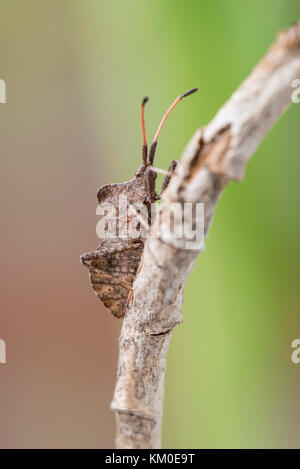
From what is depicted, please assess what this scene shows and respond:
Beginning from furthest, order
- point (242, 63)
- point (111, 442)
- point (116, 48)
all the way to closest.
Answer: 1. point (111, 442)
2. point (116, 48)
3. point (242, 63)

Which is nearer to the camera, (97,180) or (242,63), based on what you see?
(242,63)

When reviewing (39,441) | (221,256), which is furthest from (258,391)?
Answer: (39,441)

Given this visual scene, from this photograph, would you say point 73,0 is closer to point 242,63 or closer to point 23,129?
point 23,129

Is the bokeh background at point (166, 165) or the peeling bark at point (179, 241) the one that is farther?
the bokeh background at point (166, 165)

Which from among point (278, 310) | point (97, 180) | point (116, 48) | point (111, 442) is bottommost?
point (111, 442)

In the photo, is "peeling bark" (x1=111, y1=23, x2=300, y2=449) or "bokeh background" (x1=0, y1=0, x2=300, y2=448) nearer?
"peeling bark" (x1=111, y1=23, x2=300, y2=449)

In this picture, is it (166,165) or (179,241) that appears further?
(166,165)

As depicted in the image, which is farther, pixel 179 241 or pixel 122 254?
pixel 122 254

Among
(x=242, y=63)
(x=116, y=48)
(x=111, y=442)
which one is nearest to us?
(x=242, y=63)
